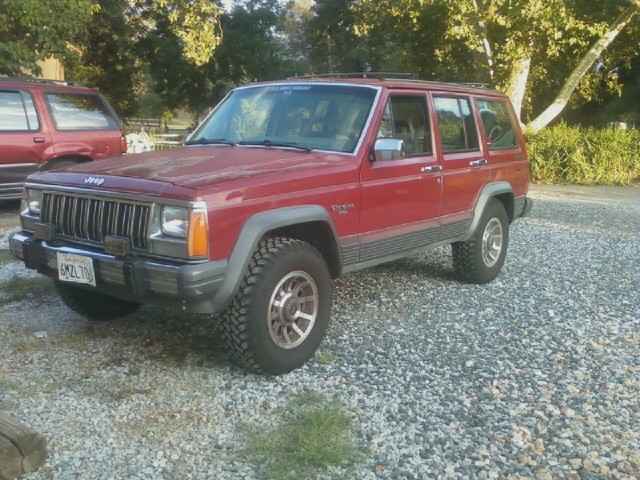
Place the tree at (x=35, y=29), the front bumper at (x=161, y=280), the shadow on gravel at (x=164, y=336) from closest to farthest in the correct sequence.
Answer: the front bumper at (x=161, y=280), the shadow on gravel at (x=164, y=336), the tree at (x=35, y=29)

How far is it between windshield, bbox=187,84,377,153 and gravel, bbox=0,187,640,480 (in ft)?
4.67

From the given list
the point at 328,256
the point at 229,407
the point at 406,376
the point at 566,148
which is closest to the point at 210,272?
the point at 229,407

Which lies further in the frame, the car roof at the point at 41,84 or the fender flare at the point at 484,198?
the car roof at the point at 41,84

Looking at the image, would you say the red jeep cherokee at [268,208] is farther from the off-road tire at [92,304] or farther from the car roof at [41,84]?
the car roof at [41,84]

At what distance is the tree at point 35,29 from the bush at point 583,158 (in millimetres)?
11358

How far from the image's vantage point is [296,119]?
194 inches

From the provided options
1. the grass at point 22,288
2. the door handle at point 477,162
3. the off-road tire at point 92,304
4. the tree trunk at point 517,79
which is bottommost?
the grass at point 22,288

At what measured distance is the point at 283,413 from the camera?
357cm

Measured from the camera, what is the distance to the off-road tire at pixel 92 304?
470 centimetres

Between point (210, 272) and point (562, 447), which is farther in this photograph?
point (210, 272)

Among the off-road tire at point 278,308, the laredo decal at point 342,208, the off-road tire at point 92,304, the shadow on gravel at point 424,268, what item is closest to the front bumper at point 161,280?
the off-road tire at point 278,308

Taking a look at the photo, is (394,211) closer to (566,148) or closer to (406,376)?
(406,376)

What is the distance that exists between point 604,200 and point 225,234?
11913 mm

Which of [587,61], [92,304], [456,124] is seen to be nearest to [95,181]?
[92,304]
